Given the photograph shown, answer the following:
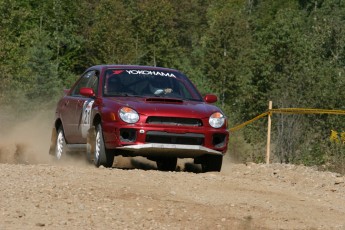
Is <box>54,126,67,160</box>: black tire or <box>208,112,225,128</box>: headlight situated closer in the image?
<box>208,112,225,128</box>: headlight

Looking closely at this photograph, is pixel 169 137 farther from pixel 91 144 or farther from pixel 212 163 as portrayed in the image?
pixel 91 144

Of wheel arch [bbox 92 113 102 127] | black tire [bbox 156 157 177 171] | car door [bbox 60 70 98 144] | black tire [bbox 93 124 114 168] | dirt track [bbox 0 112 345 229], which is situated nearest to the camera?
dirt track [bbox 0 112 345 229]

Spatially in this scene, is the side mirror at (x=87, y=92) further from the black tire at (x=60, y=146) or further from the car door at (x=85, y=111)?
the black tire at (x=60, y=146)

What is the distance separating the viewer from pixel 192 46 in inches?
4744

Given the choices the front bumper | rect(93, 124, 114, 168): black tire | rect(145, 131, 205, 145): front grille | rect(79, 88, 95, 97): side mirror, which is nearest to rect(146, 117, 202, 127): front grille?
rect(145, 131, 205, 145): front grille

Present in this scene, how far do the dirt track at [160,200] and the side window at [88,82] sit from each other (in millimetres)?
2311

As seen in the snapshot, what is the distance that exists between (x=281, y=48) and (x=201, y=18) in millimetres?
43724

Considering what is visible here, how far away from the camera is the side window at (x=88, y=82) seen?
51.8 feet

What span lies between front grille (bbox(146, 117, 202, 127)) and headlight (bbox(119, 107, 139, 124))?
17 cm

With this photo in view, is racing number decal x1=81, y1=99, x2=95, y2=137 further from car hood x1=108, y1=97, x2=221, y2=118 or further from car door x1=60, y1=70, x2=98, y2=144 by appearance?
car hood x1=108, y1=97, x2=221, y2=118

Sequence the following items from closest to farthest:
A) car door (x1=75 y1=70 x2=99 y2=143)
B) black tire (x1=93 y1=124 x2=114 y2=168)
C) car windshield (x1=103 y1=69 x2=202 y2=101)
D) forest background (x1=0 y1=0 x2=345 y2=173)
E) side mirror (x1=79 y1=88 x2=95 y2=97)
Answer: black tire (x1=93 y1=124 x2=114 y2=168) < side mirror (x1=79 y1=88 x2=95 y2=97) < car windshield (x1=103 y1=69 x2=202 y2=101) < car door (x1=75 y1=70 x2=99 y2=143) < forest background (x1=0 y1=0 x2=345 y2=173)

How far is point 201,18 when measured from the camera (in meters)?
126

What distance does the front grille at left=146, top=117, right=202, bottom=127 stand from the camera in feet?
47.0

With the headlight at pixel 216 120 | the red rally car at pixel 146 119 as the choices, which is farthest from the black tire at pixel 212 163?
the headlight at pixel 216 120
